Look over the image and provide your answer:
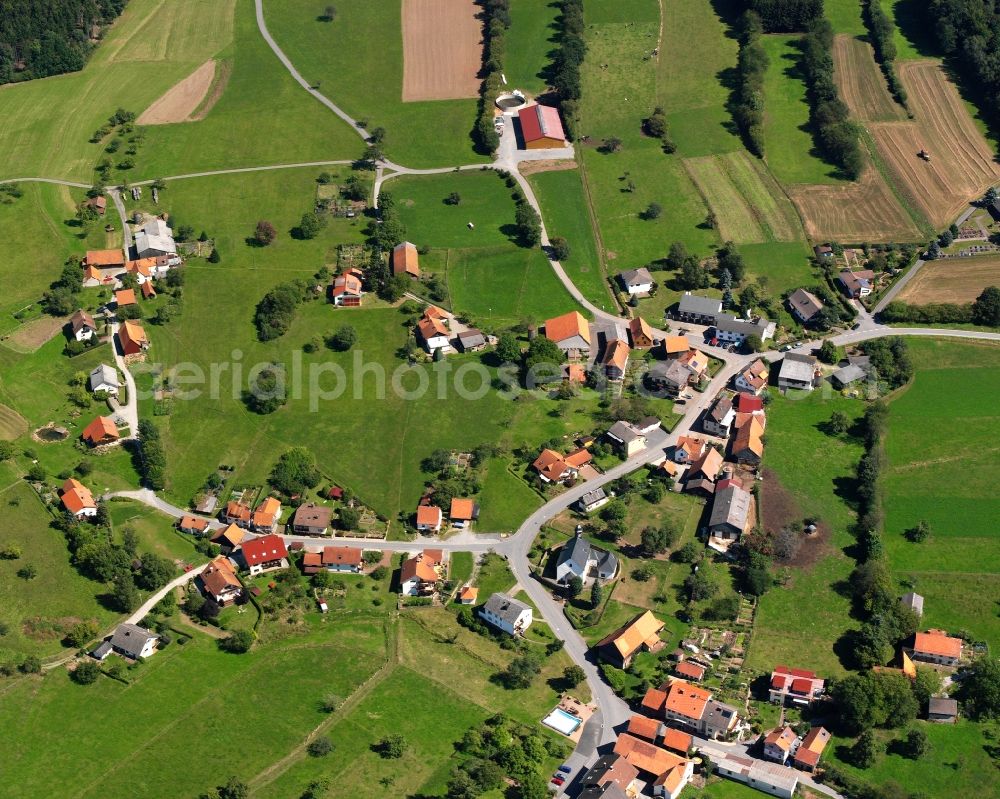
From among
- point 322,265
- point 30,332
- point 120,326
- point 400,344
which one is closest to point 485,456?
point 400,344

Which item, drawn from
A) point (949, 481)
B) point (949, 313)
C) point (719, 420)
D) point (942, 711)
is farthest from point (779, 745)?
point (949, 313)

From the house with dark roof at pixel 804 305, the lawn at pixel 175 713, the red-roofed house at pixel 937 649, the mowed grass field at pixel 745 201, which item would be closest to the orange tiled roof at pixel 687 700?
the red-roofed house at pixel 937 649

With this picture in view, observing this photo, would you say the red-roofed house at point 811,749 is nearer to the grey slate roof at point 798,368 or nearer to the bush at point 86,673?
the grey slate roof at point 798,368

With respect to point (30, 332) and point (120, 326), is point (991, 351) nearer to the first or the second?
point (120, 326)

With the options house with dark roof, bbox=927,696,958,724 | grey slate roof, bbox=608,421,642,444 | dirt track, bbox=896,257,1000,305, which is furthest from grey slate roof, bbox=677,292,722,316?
house with dark roof, bbox=927,696,958,724

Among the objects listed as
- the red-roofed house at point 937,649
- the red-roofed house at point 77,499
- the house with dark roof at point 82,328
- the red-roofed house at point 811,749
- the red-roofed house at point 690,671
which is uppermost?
the house with dark roof at point 82,328

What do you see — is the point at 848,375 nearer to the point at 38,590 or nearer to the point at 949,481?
the point at 949,481

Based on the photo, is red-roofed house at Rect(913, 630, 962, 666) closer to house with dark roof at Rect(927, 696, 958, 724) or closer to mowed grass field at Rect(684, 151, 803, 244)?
house with dark roof at Rect(927, 696, 958, 724)
